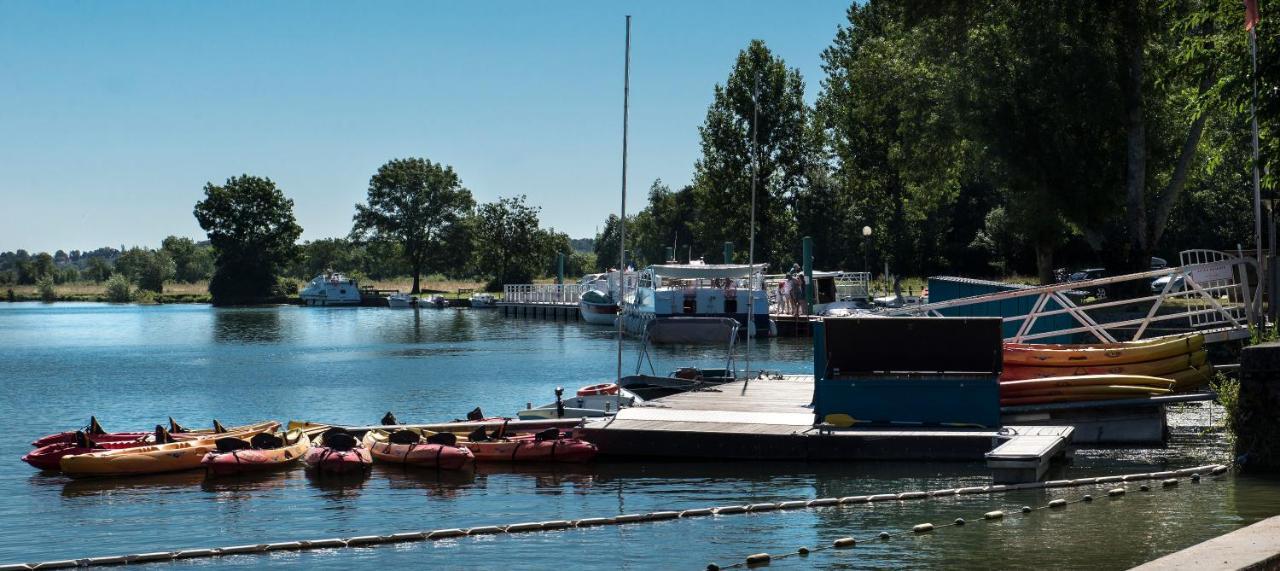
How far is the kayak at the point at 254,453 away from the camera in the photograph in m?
24.7

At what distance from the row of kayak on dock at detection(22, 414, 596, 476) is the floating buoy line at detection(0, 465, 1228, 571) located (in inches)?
200

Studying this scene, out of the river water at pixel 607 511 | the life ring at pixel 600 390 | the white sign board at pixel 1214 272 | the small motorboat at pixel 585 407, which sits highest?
the white sign board at pixel 1214 272

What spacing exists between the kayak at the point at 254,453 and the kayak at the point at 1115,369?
1310 centimetres

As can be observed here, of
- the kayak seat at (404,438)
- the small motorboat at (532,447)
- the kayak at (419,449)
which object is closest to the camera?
the small motorboat at (532,447)

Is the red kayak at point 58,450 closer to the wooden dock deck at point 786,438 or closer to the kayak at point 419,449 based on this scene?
the kayak at point 419,449

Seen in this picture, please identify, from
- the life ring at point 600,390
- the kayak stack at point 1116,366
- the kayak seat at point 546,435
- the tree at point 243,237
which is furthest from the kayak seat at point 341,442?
the tree at point 243,237

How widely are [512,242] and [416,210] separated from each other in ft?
80.0

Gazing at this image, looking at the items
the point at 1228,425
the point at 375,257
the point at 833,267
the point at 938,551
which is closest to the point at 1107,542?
the point at 938,551

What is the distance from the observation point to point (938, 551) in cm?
1575

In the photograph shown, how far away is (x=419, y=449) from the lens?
24641 mm

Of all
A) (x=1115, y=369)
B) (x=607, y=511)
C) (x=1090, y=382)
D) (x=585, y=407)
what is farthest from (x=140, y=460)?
(x=1115, y=369)

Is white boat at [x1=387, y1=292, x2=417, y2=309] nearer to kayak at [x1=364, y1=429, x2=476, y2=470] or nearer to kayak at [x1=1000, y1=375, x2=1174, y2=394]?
kayak at [x1=364, y1=429, x2=476, y2=470]

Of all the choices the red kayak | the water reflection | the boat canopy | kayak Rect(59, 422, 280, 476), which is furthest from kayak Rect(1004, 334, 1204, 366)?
the water reflection

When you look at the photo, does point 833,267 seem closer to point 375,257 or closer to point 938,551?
point 938,551
